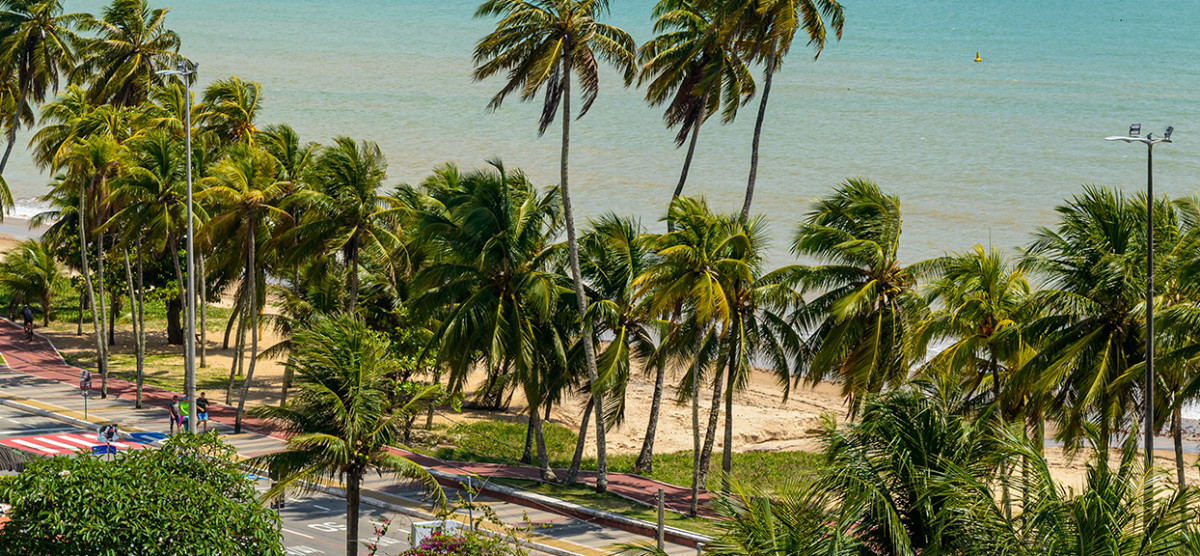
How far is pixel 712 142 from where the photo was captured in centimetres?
Result: 10575

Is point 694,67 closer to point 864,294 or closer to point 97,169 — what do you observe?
point 864,294

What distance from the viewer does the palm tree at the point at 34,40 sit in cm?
4350

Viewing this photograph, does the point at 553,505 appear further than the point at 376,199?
No

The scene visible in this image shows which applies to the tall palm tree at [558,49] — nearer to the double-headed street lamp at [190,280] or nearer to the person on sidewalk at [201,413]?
the double-headed street lamp at [190,280]

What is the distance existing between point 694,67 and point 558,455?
1128 centimetres

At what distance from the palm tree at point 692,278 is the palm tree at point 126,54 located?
25072 mm

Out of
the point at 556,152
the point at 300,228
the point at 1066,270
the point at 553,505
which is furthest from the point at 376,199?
the point at 556,152

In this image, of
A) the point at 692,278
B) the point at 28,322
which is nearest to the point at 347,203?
the point at 692,278

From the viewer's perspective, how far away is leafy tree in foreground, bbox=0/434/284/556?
15.4 metres

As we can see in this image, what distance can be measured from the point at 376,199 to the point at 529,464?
8004mm

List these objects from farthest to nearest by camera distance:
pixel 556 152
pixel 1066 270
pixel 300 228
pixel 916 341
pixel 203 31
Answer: pixel 203 31
pixel 556 152
pixel 300 228
pixel 916 341
pixel 1066 270

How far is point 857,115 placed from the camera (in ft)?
372

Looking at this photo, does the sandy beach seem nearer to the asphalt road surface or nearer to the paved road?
the paved road

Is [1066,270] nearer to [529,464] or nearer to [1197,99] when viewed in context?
[529,464]
